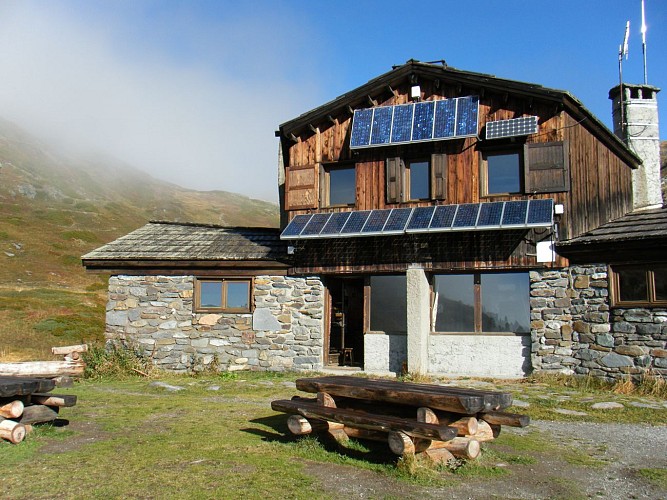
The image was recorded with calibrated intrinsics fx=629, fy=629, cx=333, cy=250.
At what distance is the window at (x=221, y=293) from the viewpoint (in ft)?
51.6

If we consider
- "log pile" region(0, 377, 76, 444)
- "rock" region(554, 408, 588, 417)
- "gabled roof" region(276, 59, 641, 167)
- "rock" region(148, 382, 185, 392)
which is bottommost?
"rock" region(554, 408, 588, 417)

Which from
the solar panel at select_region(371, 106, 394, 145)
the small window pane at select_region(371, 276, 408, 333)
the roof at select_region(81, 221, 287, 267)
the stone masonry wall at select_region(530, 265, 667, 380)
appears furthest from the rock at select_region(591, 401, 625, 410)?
the roof at select_region(81, 221, 287, 267)

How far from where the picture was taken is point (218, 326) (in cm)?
1552

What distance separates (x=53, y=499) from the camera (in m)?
5.56

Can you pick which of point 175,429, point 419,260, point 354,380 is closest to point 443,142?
point 419,260

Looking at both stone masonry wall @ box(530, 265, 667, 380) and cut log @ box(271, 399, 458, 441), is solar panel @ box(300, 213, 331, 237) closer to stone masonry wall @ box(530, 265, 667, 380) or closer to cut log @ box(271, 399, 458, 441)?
stone masonry wall @ box(530, 265, 667, 380)

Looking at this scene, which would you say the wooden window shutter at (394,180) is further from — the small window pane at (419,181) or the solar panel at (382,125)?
the solar panel at (382,125)

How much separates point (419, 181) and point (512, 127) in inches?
95.7

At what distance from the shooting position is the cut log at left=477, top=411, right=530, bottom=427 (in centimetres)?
645

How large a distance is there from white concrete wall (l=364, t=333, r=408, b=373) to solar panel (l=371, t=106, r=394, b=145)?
463cm

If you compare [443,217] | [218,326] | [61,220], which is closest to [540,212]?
[443,217]

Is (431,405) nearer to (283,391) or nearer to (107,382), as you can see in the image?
(283,391)

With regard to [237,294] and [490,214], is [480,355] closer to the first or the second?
[490,214]

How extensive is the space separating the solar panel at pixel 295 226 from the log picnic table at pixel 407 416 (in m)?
7.20
